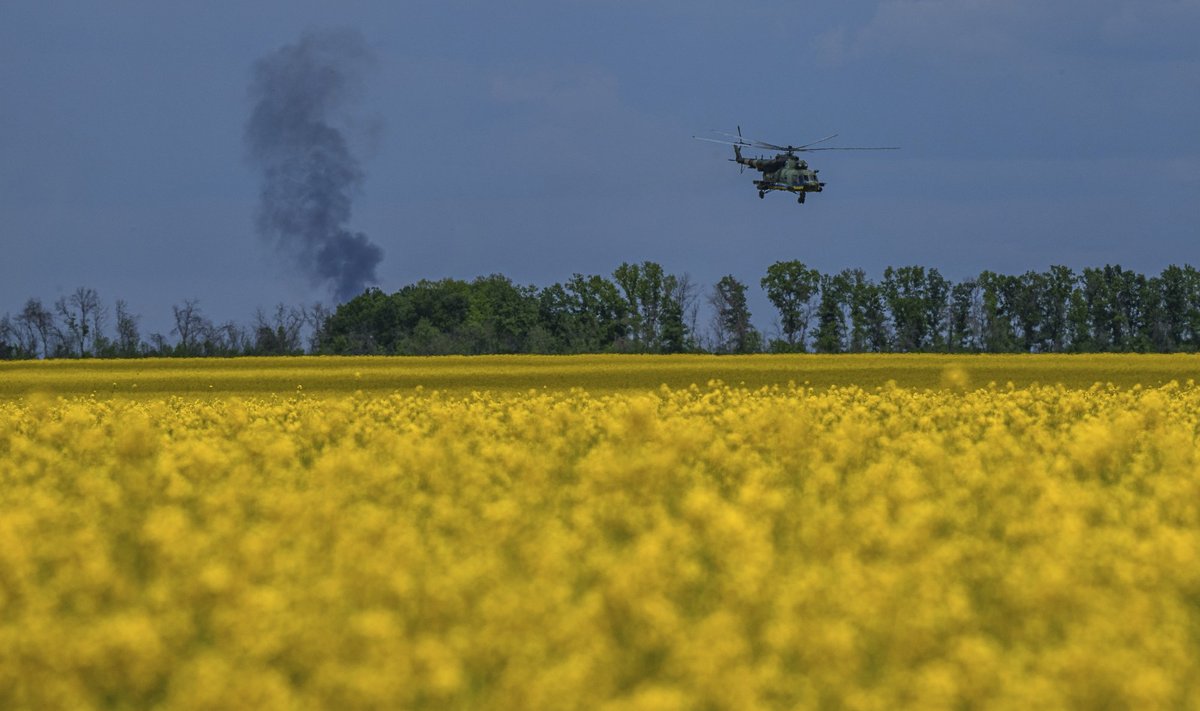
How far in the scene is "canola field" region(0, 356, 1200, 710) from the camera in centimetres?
815

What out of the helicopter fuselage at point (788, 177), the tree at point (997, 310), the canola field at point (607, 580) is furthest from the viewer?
the tree at point (997, 310)

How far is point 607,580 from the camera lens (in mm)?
9625

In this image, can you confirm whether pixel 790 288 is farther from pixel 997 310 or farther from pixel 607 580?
pixel 607 580

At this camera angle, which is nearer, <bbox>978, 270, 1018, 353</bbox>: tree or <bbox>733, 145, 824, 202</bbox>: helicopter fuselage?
<bbox>733, 145, 824, 202</bbox>: helicopter fuselage

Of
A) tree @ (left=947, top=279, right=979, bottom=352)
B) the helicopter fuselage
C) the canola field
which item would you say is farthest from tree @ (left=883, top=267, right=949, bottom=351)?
the canola field

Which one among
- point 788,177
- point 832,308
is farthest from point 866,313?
point 788,177

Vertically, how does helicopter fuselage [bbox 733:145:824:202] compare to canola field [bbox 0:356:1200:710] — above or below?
above

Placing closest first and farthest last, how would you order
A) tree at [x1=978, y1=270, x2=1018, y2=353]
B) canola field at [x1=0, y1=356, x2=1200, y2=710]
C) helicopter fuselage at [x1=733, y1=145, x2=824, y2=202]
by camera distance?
1. canola field at [x1=0, y1=356, x2=1200, y2=710]
2. helicopter fuselage at [x1=733, y1=145, x2=824, y2=202]
3. tree at [x1=978, y1=270, x2=1018, y2=353]

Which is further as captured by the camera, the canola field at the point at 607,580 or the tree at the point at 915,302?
the tree at the point at 915,302

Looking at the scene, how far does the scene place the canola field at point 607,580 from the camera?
321 inches

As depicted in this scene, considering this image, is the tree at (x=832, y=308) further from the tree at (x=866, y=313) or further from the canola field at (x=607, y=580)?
the canola field at (x=607, y=580)

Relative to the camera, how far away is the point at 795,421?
71.0 feet

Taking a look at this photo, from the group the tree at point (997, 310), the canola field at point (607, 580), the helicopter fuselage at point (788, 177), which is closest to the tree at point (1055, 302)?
the tree at point (997, 310)

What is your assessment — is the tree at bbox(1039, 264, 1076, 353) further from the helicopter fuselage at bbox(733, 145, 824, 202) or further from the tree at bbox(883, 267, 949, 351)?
the helicopter fuselage at bbox(733, 145, 824, 202)
